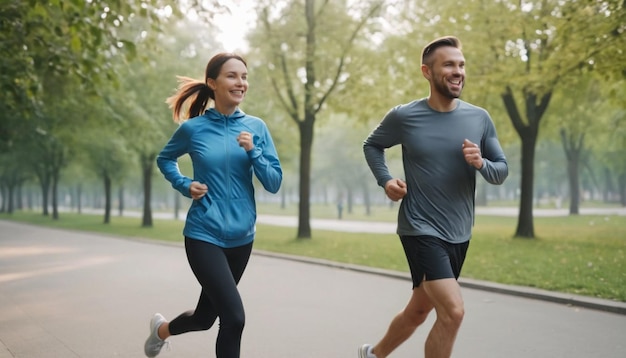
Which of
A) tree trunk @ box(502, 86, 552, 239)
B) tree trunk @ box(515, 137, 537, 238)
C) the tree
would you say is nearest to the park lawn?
tree trunk @ box(515, 137, 537, 238)

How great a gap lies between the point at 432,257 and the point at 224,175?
49.0 inches

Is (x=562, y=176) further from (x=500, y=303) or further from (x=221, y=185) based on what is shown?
(x=221, y=185)

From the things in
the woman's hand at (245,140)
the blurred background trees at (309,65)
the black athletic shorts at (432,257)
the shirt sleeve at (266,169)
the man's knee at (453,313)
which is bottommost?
the man's knee at (453,313)

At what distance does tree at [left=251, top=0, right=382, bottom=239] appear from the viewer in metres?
19.0

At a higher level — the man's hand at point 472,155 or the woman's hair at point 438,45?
the woman's hair at point 438,45

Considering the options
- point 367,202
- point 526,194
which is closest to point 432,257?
point 526,194

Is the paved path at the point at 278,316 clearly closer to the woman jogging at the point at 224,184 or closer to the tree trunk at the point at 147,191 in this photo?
the woman jogging at the point at 224,184

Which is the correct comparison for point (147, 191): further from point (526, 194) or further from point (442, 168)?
point (442, 168)

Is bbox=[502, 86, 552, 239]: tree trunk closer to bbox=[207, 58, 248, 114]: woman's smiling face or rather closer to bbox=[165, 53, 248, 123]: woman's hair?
bbox=[165, 53, 248, 123]: woman's hair

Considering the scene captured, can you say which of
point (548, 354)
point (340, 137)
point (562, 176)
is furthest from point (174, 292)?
point (562, 176)

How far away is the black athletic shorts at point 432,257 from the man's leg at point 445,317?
0.19 feet

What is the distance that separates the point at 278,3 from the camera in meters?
19.5

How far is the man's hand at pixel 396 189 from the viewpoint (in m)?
3.57

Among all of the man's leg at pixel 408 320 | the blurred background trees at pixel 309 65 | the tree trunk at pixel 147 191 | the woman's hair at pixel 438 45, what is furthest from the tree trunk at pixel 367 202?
the woman's hair at pixel 438 45
